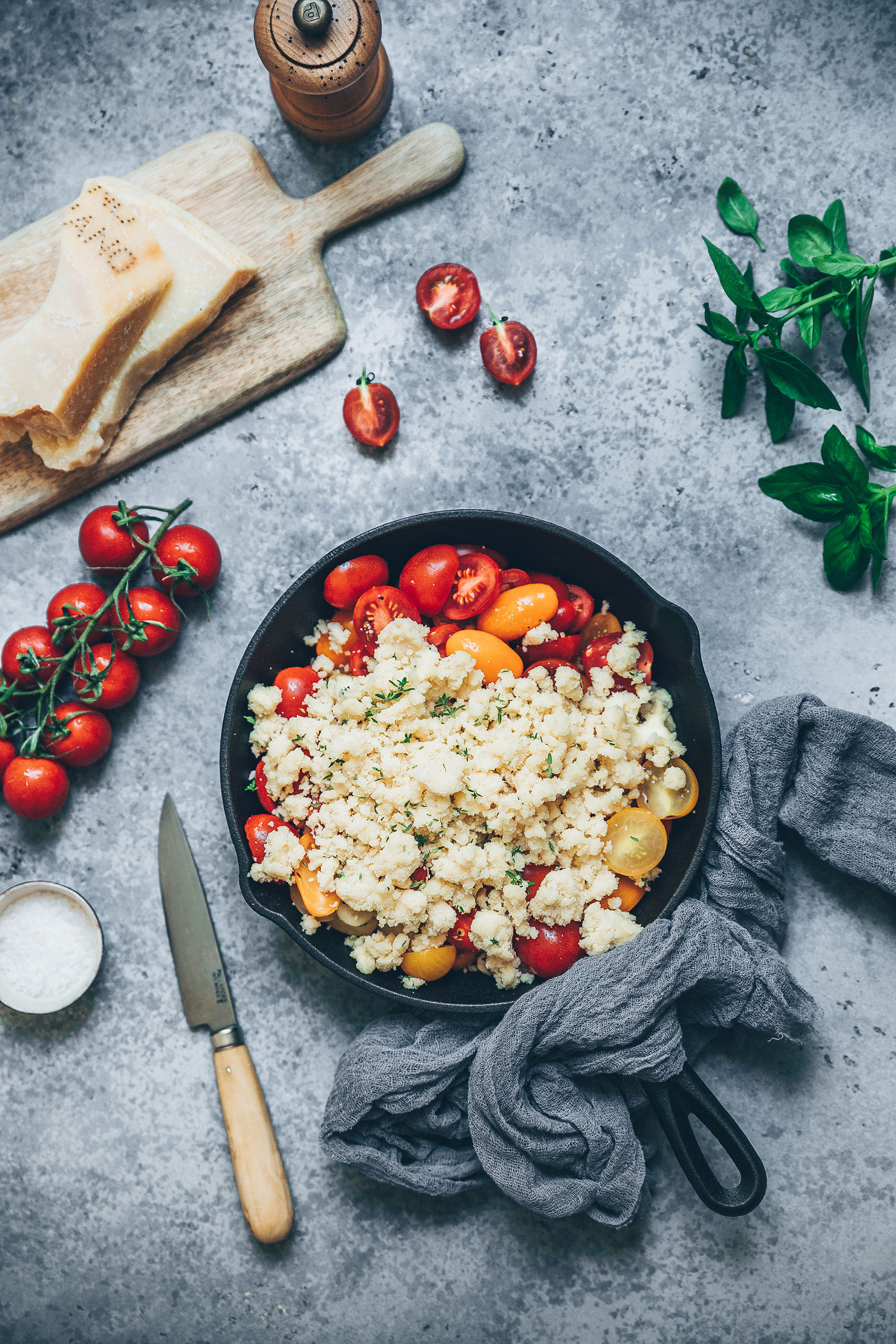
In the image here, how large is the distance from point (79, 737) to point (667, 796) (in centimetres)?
116

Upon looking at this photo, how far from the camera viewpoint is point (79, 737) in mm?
1694

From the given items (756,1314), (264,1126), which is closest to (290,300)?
(264,1126)

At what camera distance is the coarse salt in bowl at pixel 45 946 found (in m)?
1.69

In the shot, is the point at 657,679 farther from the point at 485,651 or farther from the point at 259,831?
the point at 259,831

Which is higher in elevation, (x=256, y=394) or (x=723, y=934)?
(x=256, y=394)

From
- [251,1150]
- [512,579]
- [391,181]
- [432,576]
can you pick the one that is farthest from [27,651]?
[391,181]

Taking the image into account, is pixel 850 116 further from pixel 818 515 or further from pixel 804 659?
pixel 804 659

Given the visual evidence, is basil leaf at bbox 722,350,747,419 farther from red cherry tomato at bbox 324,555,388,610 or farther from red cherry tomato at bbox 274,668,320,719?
red cherry tomato at bbox 274,668,320,719

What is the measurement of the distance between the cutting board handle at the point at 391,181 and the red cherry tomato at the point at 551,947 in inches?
58.2

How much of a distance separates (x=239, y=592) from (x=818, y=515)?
1198 mm

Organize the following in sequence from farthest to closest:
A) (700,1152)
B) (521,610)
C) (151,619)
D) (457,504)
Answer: (457,504) → (151,619) → (521,610) → (700,1152)

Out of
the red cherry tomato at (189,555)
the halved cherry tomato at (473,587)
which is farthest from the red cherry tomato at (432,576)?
the red cherry tomato at (189,555)

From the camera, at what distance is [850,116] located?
178 centimetres

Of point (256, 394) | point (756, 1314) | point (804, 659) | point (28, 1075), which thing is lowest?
point (756, 1314)
